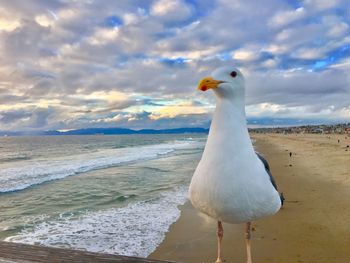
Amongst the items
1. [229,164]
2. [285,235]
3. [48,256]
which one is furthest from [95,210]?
[229,164]


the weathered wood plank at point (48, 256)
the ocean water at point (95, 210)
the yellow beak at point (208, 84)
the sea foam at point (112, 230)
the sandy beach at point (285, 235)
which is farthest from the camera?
the ocean water at point (95, 210)

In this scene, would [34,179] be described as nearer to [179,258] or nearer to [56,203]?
[56,203]

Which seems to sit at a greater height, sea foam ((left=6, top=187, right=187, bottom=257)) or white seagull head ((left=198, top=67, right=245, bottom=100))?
white seagull head ((left=198, top=67, right=245, bottom=100))

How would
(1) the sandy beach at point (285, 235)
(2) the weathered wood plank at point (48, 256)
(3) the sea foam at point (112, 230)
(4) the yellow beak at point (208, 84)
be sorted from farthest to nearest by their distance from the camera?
(3) the sea foam at point (112, 230)
(1) the sandy beach at point (285, 235)
(4) the yellow beak at point (208, 84)
(2) the weathered wood plank at point (48, 256)

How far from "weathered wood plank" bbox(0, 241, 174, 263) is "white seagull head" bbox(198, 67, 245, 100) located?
1411 mm

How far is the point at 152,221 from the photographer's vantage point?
35.4 ft

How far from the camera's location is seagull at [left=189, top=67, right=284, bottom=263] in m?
2.88

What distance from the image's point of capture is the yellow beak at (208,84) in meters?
2.84

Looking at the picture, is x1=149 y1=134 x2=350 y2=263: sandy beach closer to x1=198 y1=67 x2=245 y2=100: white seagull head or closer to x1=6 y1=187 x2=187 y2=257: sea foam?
x1=6 y1=187 x2=187 y2=257: sea foam

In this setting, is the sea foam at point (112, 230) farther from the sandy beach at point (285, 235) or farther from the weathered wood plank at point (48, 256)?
the weathered wood plank at point (48, 256)

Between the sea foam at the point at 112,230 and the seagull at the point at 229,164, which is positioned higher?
the seagull at the point at 229,164

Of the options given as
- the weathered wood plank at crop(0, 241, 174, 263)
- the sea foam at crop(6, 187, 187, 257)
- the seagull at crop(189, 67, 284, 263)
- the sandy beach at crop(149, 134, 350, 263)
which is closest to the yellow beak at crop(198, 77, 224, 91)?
the seagull at crop(189, 67, 284, 263)

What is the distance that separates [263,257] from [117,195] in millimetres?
9273

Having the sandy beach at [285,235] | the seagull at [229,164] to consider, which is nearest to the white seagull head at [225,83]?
the seagull at [229,164]
